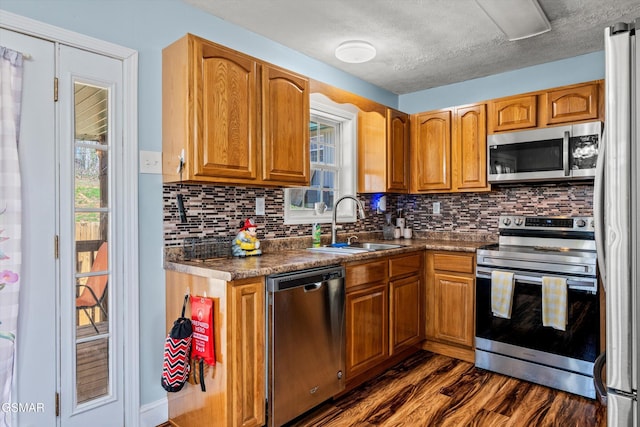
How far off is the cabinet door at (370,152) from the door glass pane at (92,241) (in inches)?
86.3

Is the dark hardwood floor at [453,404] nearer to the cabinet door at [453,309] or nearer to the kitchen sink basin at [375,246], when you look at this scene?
the cabinet door at [453,309]

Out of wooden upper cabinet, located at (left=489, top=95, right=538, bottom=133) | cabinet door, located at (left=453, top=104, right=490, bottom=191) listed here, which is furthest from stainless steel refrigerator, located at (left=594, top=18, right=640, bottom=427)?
cabinet door, located at (left=453, top=104, right=490, bottom=191)

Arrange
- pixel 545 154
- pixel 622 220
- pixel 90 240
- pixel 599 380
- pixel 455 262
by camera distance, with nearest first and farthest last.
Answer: pixel 622 220 < pixel 599 380 < pixel 90 240 < pixel 545 154 < pixel 455 262

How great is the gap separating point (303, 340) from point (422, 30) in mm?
2232

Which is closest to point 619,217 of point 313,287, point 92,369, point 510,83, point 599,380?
point 599,380

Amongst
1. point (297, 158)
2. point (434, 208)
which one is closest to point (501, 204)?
point (434, 208)

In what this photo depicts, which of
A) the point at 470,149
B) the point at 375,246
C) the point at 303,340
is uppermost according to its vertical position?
the point at 470,149

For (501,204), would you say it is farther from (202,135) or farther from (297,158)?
(202,135)

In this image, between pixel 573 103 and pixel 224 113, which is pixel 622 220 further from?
pixel 573 103

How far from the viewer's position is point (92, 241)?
2.01m

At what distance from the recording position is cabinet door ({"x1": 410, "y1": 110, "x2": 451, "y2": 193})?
3596mm

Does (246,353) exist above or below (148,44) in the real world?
below

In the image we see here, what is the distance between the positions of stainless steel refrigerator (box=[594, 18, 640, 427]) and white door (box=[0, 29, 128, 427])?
216cm

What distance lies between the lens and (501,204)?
357cm
